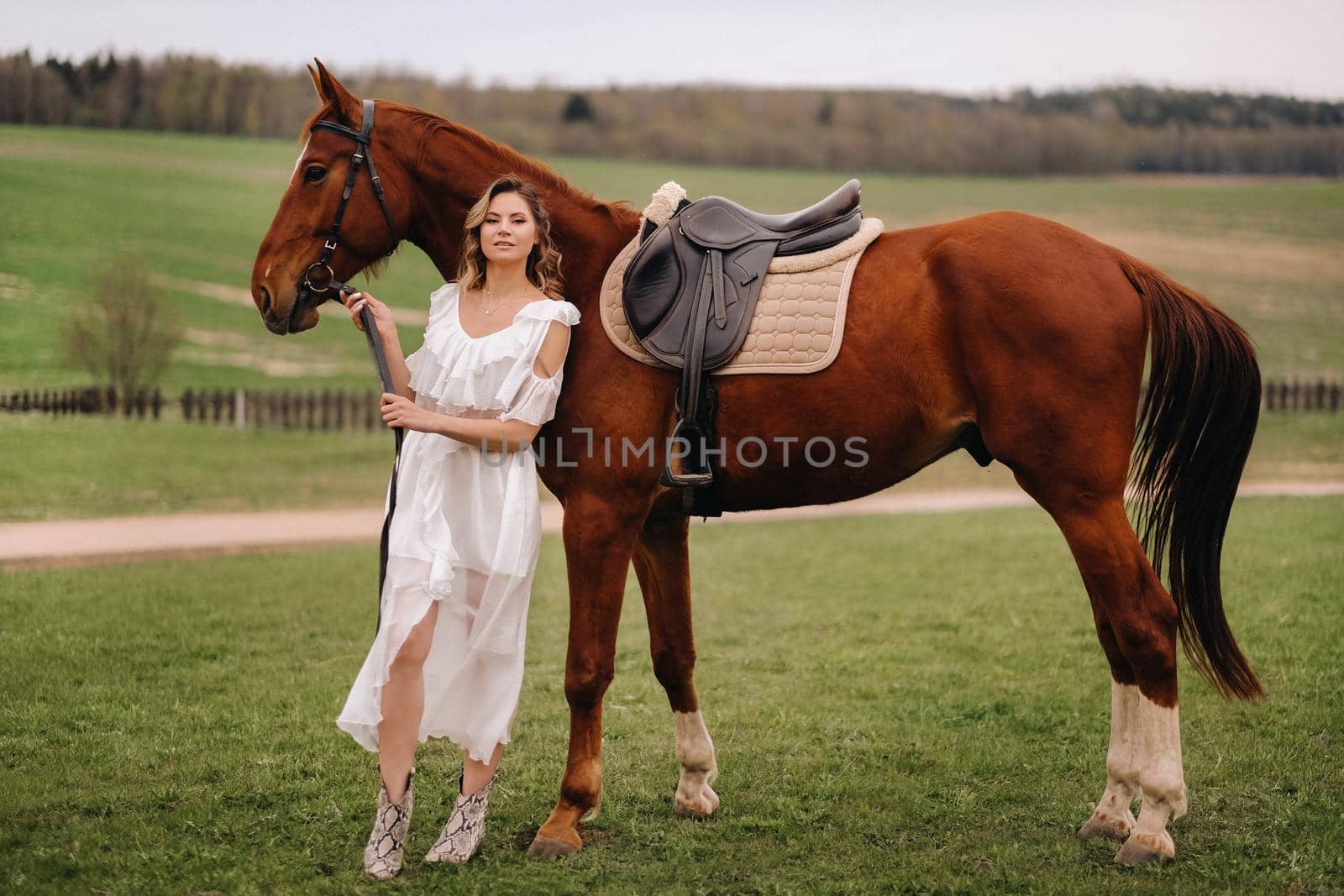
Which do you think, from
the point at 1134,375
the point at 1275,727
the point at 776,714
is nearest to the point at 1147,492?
the point at 1134,375

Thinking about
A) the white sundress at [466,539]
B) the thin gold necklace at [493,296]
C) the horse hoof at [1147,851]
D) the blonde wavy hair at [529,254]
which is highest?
the blonde wavy hair at [529,254]

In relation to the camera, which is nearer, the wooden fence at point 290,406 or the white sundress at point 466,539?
the white sundress at point 466,539

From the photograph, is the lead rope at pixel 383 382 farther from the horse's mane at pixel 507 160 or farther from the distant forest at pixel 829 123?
the distant forest at pixel 829 123

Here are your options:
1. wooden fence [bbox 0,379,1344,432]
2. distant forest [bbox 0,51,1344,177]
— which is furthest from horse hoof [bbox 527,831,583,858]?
distant forest [bbox 0,51,1344,177]

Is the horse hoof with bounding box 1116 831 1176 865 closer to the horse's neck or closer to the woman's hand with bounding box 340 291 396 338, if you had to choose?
the horse's neck

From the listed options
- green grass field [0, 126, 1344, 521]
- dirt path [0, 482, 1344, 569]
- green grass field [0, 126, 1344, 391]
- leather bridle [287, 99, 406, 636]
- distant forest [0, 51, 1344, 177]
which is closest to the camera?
leather bridle [287, 99, 406, 636]

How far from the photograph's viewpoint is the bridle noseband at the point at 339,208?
3.54m

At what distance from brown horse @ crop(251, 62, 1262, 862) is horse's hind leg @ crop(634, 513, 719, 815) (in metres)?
0.20

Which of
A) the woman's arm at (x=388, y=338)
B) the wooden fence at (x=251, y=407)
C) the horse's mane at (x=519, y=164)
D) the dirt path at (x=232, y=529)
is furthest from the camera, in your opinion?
the wooden fence at (x=251, y=407)

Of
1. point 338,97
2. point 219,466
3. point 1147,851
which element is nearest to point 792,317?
point 338,97

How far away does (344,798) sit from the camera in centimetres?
396

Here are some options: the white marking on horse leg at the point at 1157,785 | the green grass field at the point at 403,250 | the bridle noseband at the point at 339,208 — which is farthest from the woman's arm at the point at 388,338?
the green grass field at the point at 403,250

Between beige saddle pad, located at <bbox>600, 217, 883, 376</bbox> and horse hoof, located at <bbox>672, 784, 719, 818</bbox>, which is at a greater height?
beige saddle pad, located at <bbox>600, 217, 883, 376</bbox>

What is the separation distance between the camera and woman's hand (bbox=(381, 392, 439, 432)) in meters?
3.17
